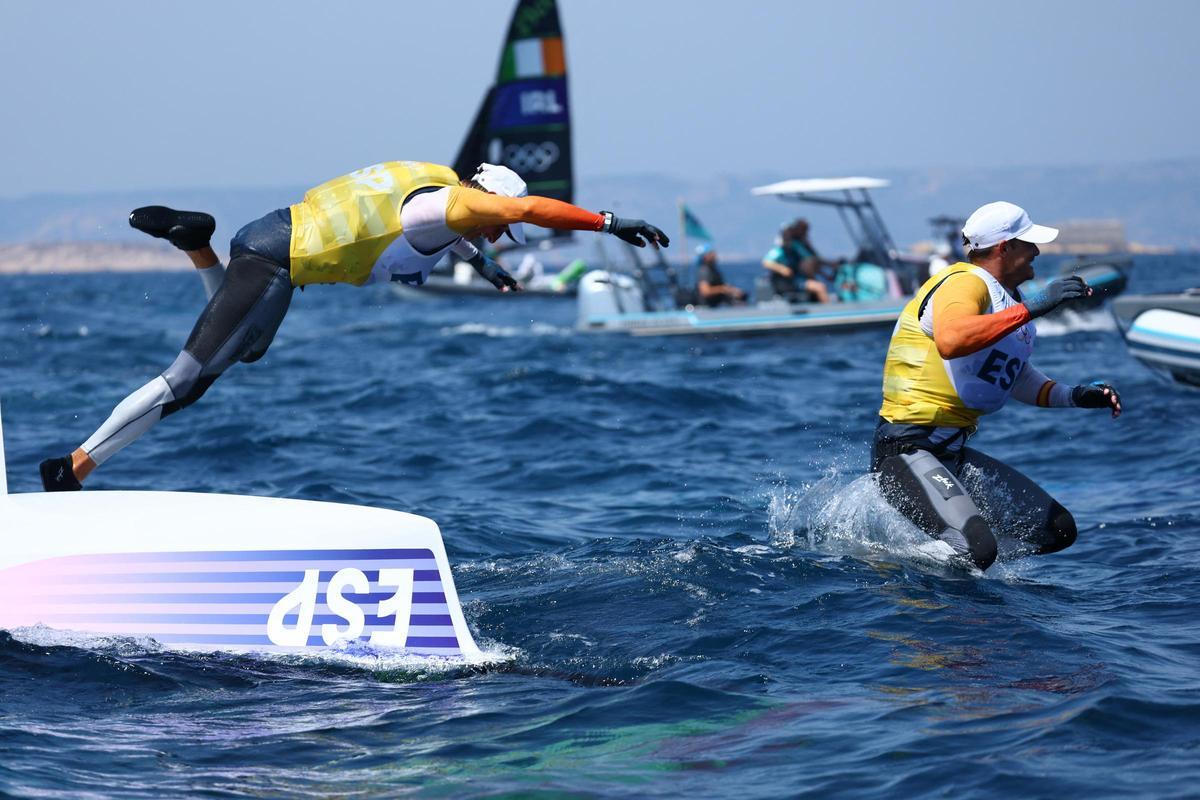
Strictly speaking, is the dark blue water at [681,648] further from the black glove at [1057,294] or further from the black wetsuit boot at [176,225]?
the black wetsuit boot at [176,225]

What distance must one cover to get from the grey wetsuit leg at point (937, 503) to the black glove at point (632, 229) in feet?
4.78

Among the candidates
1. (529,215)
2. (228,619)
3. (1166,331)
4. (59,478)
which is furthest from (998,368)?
(1166,331)

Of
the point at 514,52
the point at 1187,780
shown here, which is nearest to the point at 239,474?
the point at 1187,780

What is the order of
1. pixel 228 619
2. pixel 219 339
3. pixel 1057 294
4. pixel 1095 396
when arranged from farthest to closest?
pixel 1095 396, pixel 219 339, pixel 1057 294, pixel 228 619

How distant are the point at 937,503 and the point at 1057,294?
98cm

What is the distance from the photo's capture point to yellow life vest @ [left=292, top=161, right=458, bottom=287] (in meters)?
4.83

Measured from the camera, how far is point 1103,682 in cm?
421

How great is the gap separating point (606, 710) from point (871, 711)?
74 cm

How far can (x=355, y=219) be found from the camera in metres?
4.84

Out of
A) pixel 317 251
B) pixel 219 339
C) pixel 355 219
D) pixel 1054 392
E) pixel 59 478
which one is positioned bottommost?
pixel 59 478

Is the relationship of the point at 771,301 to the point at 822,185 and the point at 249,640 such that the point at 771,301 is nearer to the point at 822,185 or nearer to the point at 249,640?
the point at 822,185

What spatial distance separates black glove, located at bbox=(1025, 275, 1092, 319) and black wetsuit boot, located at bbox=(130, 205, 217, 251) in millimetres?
2831

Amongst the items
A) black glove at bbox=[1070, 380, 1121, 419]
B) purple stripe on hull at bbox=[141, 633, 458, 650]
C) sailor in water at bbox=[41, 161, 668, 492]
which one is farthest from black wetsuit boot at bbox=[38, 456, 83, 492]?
black glove at bbox=[1070, 380, 1121, 419]

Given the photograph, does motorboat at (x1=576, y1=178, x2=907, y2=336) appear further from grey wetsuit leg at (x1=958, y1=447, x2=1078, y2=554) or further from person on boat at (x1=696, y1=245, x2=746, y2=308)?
grey wetsuit leg at (x1=958, y1=447, x2=1078, y2=554)
